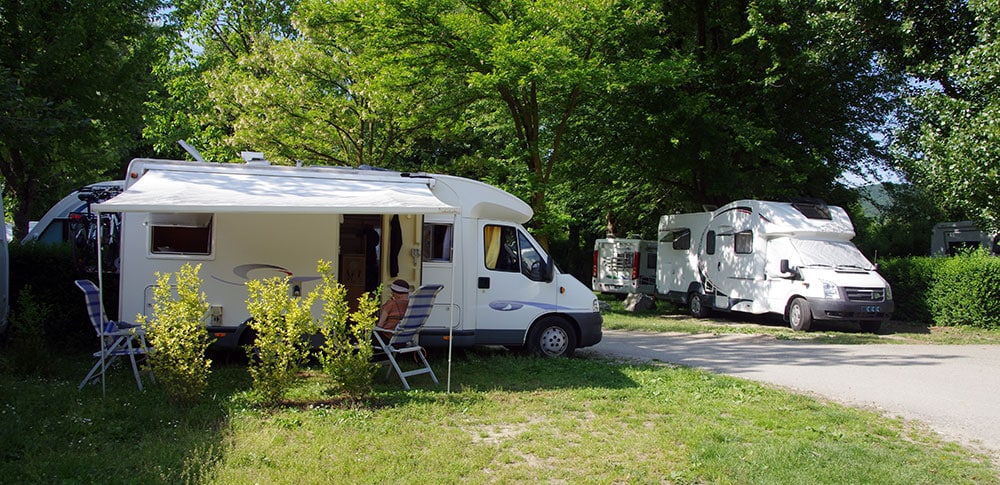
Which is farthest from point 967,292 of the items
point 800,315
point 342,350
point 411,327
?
point 342,350

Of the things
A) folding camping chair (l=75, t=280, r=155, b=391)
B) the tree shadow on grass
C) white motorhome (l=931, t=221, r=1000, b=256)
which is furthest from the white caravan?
white motorhome (l=931, t=221, r=1000, b=256)

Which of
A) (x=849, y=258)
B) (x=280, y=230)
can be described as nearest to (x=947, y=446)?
(x=280, y=230)

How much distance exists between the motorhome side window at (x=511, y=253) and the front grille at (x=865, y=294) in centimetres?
806

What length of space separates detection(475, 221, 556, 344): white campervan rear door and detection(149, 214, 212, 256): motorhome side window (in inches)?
127

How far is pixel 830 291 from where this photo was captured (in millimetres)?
14398

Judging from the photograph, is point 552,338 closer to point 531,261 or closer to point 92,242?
point 531,261

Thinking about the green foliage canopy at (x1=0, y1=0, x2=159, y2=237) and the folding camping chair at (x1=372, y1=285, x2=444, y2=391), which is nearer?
the folding camping chair at (x1=372, y1=285, x2=444, y2=391)

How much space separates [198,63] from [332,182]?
14.2 meters

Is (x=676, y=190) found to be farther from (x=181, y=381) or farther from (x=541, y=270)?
(x=181, y=381)

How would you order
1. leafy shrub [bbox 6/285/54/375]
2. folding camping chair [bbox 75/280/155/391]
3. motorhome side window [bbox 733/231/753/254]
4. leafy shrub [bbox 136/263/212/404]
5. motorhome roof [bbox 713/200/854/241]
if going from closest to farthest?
1. leafy shrub [bbox 136/263/212/404]
2. folding camping chair [bbox 75/280/155/391]
3. leafy shrub [bbox 6/285/54/375]
4. motorhome roof [bbox 713/200/854/241]
5. motorhome side window [bbox 733/231/753/254]

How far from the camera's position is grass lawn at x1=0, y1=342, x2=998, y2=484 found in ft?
15.8

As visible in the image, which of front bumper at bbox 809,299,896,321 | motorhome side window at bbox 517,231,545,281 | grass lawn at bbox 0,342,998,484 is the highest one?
motorhome side window at bbox 517,231,545,281

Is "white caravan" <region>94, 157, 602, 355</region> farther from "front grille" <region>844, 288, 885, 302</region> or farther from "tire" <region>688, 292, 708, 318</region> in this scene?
"tire" <region>688, 292, 708, 318</region>

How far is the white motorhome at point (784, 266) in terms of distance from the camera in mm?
14438
